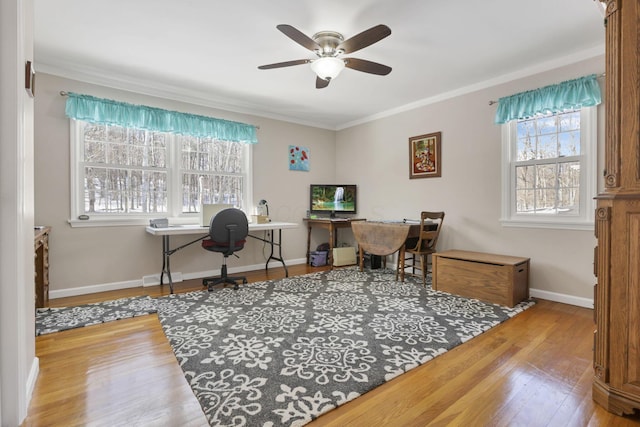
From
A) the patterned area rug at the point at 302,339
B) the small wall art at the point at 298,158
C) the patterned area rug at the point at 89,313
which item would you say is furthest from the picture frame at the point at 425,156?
the patterned area rug at the point at 89,313

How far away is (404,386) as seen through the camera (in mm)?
1597

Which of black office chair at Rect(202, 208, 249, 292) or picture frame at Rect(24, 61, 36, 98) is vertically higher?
picture frame at Rect(24, 61, 36, 98)

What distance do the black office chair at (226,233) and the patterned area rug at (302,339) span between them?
387 mm

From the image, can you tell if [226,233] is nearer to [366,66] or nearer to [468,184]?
[366,66]

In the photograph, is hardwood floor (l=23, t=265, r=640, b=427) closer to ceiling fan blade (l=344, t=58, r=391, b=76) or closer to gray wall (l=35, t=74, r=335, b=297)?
gray wall (l=35, t=74, r=335, b=297)

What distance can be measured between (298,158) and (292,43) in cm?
230

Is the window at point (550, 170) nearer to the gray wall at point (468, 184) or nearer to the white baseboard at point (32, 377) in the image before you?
the gray wall at point (468, 184)

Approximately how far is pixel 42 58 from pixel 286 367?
3.51 metres

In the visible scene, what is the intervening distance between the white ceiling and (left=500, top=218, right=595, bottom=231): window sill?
1.47 metres

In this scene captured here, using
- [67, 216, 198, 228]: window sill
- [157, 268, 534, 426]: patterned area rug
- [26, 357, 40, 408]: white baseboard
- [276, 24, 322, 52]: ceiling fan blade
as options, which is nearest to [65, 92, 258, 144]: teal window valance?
[67, 216, 198, 228]: window sill

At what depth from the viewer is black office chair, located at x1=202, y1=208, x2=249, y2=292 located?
3242 mm

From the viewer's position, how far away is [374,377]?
5.43 feet

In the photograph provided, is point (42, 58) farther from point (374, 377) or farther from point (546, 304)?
point (546, 304)

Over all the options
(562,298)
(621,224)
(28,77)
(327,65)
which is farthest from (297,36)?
(562,298)
